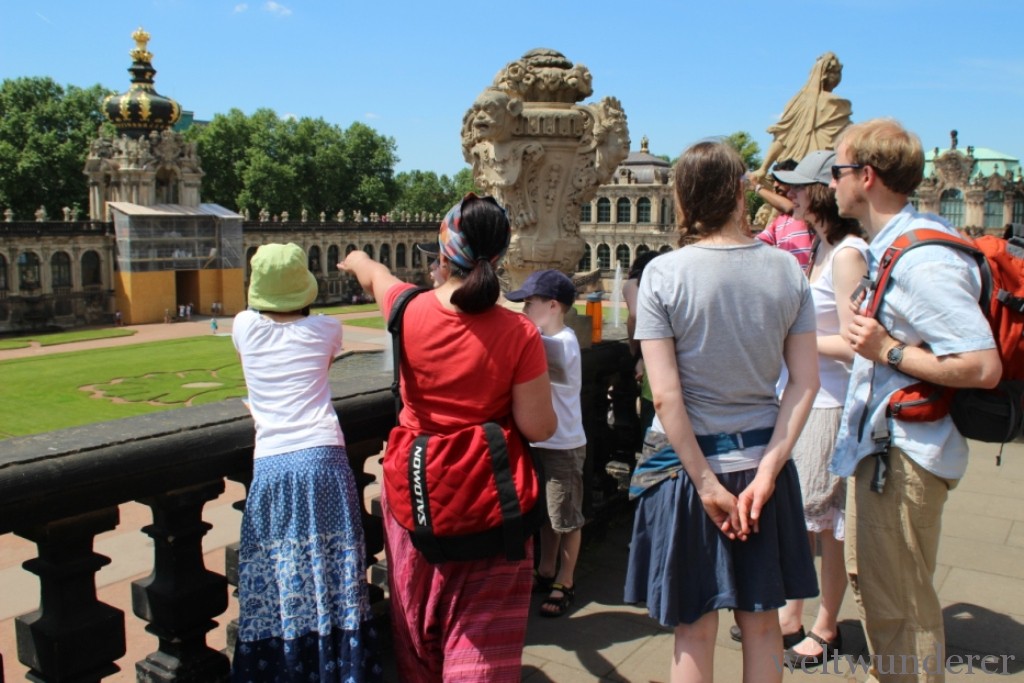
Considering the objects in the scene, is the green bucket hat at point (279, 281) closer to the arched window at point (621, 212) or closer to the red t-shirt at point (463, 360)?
the red t-shirt at point (463, 360)

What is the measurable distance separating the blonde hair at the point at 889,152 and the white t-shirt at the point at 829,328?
0.60 m

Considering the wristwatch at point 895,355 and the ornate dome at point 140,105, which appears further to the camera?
Answer: the ornate dome at point 140,105

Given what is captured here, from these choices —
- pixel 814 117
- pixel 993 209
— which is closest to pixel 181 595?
pixel 814 117

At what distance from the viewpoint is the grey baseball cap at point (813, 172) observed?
3.83 meters

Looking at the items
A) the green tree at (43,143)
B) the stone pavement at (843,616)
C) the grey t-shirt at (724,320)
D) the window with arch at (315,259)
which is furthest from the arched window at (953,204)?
the grey t-shirt at (724,320)

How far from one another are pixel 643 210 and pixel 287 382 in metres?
65.1

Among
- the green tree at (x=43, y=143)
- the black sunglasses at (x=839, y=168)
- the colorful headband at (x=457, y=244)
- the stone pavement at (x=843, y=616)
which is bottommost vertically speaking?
the stone pavement at (x=843, y=616)

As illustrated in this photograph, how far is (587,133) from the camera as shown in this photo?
20.2ft

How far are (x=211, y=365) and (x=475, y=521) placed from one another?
3013 cm

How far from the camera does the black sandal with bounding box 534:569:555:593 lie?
14.5 feet

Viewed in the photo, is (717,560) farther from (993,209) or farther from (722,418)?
(993,209)

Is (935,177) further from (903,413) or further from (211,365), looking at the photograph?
(903,413)

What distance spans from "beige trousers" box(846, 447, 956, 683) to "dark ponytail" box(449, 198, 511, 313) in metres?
1.47

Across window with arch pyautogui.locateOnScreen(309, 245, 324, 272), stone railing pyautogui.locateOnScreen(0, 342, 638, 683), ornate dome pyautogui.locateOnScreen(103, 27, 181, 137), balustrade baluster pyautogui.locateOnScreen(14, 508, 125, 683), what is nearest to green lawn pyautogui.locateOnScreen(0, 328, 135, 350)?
ornate dome pyautogui.locateOnScreen(103, 27, 181, 137)
